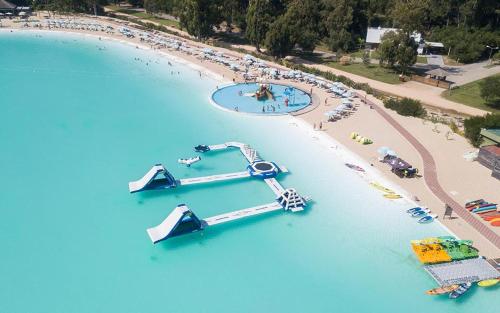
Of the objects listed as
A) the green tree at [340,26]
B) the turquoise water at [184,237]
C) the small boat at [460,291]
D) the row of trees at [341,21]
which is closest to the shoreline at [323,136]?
the turquoise water at [184,237]

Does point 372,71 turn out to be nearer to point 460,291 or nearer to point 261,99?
point 261,99

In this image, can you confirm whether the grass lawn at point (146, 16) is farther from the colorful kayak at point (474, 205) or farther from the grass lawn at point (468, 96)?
the colorful kayak at point (474, 205)

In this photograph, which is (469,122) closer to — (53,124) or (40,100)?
(53,124)

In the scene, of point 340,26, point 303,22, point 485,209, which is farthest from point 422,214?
point 303,22

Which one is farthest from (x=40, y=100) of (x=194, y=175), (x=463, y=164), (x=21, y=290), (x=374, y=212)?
(x=463, y=164)

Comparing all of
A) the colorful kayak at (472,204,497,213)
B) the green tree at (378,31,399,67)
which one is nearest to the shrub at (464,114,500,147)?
the colorful kayak at (472,204,497,213)
